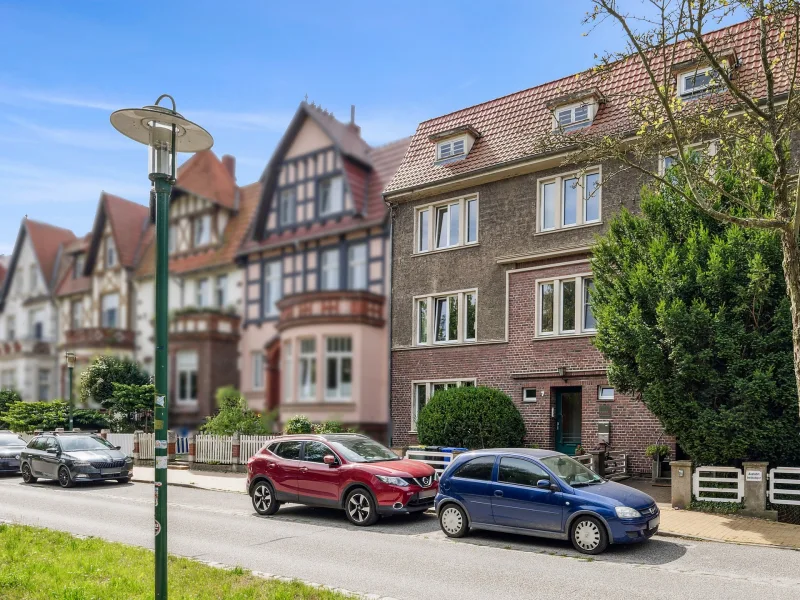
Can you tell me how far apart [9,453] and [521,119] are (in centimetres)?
1858

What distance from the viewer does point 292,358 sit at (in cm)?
1238

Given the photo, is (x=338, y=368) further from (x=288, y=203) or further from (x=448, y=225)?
(x=448, y=225)

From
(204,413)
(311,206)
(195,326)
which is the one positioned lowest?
(204,413)

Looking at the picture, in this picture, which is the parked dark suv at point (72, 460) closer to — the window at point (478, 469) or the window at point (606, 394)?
the window at point (478, 469)

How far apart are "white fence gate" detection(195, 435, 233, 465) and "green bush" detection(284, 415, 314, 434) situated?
731 cm

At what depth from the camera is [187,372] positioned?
11.0 meters

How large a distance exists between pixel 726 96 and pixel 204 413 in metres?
12.9

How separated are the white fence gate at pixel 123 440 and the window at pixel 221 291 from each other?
16479 millimetres

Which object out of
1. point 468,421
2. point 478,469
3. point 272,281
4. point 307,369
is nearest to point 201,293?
point 272,281

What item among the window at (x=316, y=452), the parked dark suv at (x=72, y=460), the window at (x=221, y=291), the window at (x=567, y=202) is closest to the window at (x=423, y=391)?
the window at (x=567, y=202)

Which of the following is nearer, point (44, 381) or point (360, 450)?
point (44, 381)

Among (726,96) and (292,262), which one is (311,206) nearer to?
(292,262)

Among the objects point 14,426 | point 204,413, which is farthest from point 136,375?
point 14,426

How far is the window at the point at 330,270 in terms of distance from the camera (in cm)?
1338
